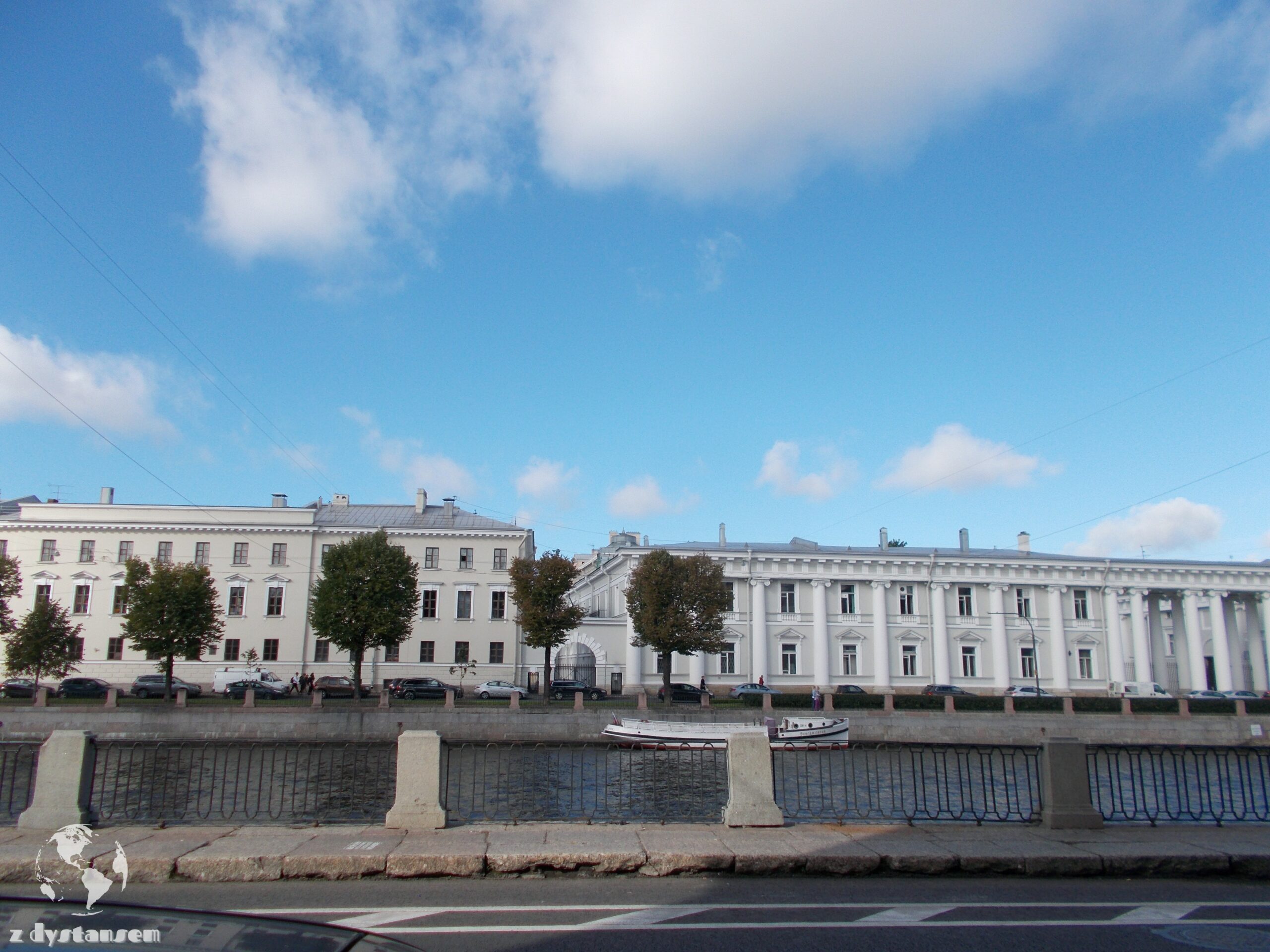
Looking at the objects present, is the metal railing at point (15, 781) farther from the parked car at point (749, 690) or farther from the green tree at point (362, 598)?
the parked car at point (749, 690)

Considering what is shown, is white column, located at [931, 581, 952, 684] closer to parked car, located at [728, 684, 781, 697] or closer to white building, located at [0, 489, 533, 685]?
parked car, located at [728, 684, 781, 697]

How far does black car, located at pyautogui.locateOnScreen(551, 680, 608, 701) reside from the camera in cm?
4631

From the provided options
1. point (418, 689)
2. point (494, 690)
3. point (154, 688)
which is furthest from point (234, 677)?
point (494, 690)

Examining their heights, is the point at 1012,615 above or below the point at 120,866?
above

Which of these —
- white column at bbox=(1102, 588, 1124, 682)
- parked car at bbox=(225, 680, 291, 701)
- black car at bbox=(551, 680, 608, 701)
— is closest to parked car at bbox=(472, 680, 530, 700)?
black car at bbox=(551, 680, 608, 701)

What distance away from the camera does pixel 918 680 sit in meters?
54.9

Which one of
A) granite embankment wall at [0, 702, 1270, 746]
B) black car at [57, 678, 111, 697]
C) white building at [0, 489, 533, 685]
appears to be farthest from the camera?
white building at [0, 489, 533, 685]

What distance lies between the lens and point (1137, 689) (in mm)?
54344

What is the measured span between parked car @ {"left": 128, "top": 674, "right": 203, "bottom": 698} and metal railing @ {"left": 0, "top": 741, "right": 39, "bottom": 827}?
1305 cm

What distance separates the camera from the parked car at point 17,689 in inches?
1636

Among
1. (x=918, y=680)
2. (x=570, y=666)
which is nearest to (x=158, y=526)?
(x=570, y=666)

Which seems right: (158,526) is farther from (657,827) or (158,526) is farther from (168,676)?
(657,827)

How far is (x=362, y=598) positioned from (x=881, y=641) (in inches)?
1284

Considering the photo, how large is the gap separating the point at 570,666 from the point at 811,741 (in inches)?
854
